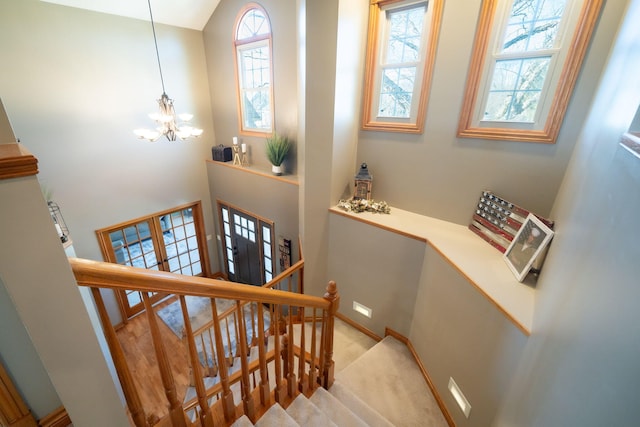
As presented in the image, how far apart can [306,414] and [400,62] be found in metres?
3.28

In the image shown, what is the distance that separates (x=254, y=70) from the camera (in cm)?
419

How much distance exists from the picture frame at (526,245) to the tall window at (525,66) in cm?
81

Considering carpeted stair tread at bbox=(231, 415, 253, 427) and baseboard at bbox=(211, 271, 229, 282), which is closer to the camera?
carpeted stair tread at bbox=(231, 415, 253, 427)

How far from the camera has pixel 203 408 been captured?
1.10 metres

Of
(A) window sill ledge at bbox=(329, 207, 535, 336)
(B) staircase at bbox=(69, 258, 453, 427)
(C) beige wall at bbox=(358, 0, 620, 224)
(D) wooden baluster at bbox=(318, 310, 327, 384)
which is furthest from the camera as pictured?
(C) beige wall at bbox=(358, 0, 620, 224)

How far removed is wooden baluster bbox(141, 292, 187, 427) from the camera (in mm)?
887

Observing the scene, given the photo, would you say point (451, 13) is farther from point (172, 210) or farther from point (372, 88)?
point (172, 210)

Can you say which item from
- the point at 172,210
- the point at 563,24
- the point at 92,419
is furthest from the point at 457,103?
the point at 172,210

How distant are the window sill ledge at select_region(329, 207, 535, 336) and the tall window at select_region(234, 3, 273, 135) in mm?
2198

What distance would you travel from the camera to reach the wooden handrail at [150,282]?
28.0 inches

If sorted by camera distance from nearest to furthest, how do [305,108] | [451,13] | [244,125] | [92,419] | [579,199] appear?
[92,419] → [579,199] → [451,13] → [305,108] → [244,125]

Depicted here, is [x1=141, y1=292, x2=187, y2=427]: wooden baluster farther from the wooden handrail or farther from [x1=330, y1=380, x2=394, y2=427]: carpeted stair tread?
[x1=330, y1=380, x2=394, y2=427]: carpeted stair tread

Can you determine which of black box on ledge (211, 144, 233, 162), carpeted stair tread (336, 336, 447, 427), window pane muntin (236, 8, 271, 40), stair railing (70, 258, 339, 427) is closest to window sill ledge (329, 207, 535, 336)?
stair railing (70, 258, 339, 427)

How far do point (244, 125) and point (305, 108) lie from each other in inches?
84.3
